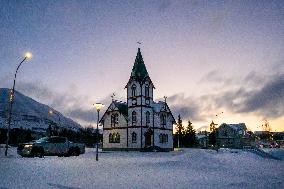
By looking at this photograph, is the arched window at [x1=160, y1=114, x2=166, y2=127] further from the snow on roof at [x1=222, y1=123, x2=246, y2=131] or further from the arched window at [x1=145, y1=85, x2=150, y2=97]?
the snow on roof at [x1=222, y1=123, x2=246, y2=131]

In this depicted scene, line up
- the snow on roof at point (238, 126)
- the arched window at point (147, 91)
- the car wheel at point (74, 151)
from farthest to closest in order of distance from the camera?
the snow on roof at point (238, 126) < the arched window at point (147, 91) < the car wheel at point (74, 151)

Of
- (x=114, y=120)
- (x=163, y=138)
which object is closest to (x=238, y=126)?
(x=163, y=138)

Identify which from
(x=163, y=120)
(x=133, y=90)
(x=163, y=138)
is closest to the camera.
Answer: (x=133, y=90)

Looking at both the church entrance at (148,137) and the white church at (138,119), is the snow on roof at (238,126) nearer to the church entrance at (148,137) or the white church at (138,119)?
the white church at (138,119)

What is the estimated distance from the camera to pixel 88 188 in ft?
28.2

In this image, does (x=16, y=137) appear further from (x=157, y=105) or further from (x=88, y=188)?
(x=88, y=188)

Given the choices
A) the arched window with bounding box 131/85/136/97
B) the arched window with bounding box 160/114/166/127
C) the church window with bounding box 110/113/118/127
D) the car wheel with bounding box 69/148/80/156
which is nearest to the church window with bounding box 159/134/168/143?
the arched window with bounding box 160/114/166/127

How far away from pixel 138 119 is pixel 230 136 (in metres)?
59.7

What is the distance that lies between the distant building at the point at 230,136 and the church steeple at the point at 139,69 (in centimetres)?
5755

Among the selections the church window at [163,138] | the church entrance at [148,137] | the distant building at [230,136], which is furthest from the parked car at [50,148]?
the distant building at [230,136]

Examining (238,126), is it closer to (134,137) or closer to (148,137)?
(148,137)

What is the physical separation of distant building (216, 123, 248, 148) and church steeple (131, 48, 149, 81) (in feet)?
189

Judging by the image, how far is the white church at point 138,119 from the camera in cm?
4631

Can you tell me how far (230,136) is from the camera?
317 ft
